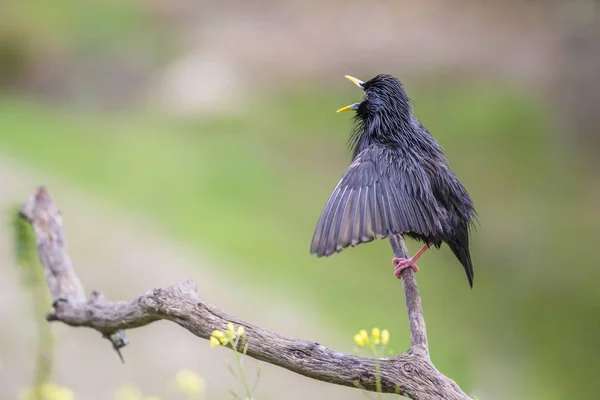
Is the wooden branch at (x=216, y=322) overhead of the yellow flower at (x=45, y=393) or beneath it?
overhead

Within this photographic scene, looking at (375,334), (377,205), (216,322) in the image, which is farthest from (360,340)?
(377,205)

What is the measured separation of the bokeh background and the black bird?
4.35 ft

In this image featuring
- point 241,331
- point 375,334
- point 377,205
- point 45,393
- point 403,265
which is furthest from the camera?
point 403,265

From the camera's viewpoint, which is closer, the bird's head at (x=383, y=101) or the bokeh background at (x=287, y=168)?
the bird's head at (x=383, y=101)

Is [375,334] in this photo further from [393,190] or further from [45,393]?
[45,393]

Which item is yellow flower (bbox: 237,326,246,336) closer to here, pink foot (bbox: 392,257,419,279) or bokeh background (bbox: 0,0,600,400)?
pink foot (bbox: 392,257,419,279)

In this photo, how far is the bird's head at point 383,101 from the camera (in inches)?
139

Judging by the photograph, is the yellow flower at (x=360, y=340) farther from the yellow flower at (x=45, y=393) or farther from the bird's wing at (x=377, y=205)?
the yellow flower at (x=45, y=393)

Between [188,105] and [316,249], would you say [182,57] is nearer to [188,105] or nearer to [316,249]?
[188,105]

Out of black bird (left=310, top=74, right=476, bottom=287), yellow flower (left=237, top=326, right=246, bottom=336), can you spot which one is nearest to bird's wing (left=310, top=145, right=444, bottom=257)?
black bird (left=310, top=74, right=476, bottom=287)

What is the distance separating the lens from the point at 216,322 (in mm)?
2652

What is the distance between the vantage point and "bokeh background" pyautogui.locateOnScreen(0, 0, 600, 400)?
6789mm

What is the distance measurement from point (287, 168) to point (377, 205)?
26.5ft

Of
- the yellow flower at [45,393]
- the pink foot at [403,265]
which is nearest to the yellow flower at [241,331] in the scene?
the yellow flower at [45,393]
